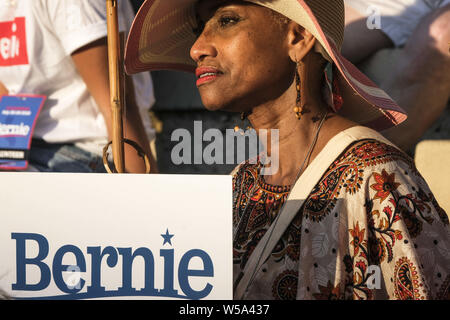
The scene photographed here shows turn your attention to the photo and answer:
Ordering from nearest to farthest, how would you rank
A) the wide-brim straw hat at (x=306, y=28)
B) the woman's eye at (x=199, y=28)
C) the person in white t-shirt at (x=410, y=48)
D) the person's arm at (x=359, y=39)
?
the wide-brim straw hat at (x=306, y=28) < the woman's eye at (x=199, y=28) < the person in white t-shirt at (x=410, y=48) < the person's arm at (x=359, y=39)

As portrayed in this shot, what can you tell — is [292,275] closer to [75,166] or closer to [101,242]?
[101,242]

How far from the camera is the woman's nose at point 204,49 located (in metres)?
1.83

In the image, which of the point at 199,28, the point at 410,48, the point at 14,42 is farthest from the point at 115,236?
the point at 410,48

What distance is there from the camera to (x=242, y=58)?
1.79 m

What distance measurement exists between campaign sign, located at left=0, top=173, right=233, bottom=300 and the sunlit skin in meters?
0.46

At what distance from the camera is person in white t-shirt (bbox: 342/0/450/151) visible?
2303 mm

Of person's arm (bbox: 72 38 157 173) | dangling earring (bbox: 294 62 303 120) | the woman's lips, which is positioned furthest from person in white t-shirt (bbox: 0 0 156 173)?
dangling earring (bbox: 294 62 303 120)

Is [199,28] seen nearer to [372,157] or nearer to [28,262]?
[372,157]

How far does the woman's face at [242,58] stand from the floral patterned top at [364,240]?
1.06 ft

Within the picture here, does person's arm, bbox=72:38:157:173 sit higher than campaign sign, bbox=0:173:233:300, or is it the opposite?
person's arm, bbox=72:38:157:173

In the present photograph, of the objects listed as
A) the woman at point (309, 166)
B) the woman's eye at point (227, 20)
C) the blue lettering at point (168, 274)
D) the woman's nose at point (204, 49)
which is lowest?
the blue lettering at point (168, 274)

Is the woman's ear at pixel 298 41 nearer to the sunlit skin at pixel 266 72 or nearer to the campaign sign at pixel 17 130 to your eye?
the sunlit skin at pixel 266 72

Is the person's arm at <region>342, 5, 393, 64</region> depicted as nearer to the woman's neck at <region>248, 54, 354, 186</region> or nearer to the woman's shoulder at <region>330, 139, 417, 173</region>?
the woman's neck at <region>248, 54, 354, 186</region>

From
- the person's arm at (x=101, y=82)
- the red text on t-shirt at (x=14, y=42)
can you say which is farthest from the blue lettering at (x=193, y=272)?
the red text on t-shirt at (x=14, y=42)
